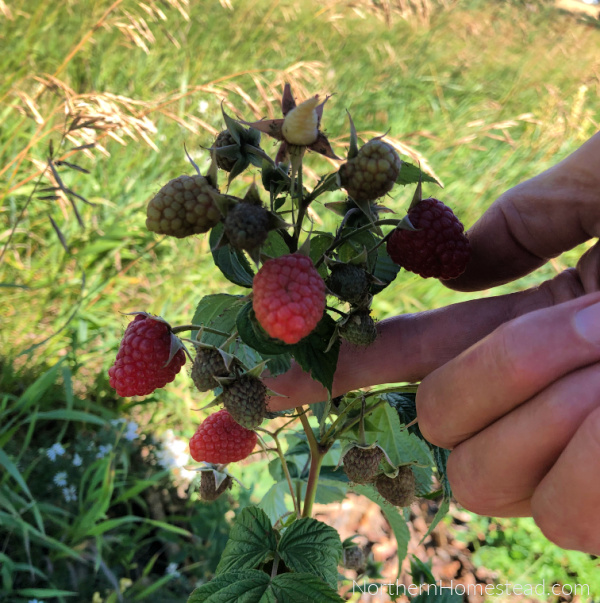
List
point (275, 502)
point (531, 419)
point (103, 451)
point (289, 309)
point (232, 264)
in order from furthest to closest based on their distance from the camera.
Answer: point (103, 451), point (275, 502), point (232, 264), point (531, 419), point (289, 309)

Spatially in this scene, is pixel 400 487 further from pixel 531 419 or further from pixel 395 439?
pixel 531 419

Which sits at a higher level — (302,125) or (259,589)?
(302,125)

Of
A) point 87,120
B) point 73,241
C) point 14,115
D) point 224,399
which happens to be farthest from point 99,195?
point 224,399

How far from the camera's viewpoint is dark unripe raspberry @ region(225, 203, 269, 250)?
2.24 ft

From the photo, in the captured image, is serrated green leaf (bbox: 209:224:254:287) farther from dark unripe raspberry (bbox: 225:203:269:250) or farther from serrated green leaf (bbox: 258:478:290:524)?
serrated green leaf (bbox: 258:478:290:524)

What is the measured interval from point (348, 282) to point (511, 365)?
270mm

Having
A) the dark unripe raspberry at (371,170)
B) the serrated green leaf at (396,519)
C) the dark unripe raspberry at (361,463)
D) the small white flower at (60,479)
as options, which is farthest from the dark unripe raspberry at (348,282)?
the small white flower at (60,479)

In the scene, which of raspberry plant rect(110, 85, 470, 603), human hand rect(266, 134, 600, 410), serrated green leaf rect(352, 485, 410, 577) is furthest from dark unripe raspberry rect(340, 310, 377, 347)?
serrated green leaf rect(352, 485, 410, 577)

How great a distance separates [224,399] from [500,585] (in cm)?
192

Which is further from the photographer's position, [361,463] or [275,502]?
[275,502]

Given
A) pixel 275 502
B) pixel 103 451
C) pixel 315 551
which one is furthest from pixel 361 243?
pixel 103 451

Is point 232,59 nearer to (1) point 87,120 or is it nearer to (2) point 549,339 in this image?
(1) point 87,120

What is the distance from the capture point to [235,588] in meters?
0.95

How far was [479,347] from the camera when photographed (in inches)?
32.9
